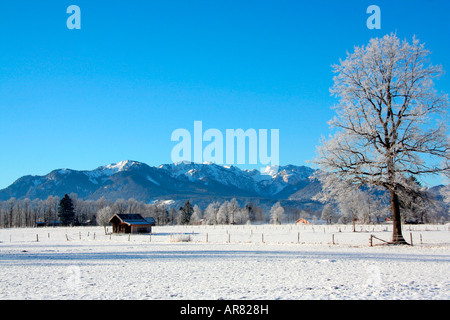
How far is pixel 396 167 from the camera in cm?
2564

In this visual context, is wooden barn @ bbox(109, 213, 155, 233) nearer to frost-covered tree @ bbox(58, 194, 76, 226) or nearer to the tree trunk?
the tree trunk

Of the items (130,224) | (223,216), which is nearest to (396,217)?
(130,224)

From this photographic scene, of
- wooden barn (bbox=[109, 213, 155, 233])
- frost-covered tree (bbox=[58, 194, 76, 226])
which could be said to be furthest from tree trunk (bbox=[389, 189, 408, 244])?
frost-covered tree (bbox=[58, 194, 76, 226])

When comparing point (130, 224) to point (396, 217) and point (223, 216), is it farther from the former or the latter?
point (223, 216)

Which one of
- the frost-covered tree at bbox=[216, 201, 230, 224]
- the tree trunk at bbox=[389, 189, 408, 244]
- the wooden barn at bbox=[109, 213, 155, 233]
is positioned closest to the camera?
the tree trunk at bbox=[389, 189, 408, 244]

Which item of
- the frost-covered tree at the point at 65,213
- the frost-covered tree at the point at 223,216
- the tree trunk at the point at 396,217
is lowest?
the frost-covered tree at the point at 223,216

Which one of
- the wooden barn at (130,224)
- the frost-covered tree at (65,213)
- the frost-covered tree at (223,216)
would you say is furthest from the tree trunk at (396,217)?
the frost-covered tree at (223,216)

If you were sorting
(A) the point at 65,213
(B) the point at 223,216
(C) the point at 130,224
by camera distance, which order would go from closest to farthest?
(C) the point at 130,224 → (A) the point at 65,213 → (B) the point at 223,216

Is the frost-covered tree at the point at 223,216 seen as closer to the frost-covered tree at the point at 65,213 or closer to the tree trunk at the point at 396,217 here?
the frost-covered tree at the point at 65,213

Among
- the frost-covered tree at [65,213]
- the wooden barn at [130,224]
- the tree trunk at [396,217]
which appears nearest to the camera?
the tree trunk at [396,217]

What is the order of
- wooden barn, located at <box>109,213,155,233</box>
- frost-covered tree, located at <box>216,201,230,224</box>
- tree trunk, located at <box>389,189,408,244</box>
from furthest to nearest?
frost-covered tree, located at <box>216,201,230,224</box> → wooden barn, located at <box>109,213,155,233</box> → tree trunk, located at <box>389,189,408,244</box>

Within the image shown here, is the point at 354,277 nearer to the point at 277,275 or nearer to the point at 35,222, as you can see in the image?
the point at 277,275

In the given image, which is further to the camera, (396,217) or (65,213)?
(65,213)
